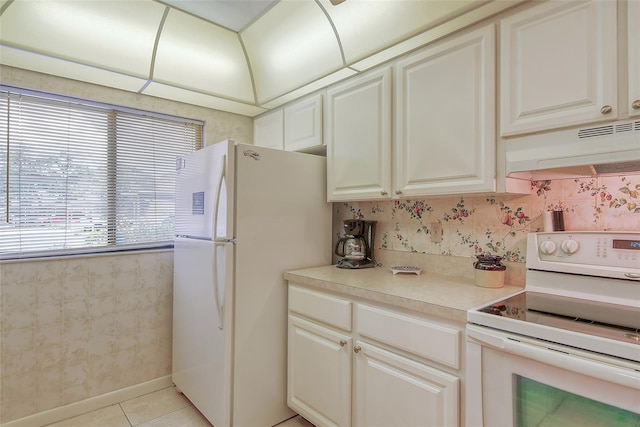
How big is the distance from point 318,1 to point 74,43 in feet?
4.47

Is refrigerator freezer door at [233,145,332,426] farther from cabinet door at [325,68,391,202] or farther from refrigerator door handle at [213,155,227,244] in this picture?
cabinet door at [325,68,391,202]

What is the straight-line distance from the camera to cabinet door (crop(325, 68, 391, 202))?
6.11 ft

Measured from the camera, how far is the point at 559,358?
3.22 feet

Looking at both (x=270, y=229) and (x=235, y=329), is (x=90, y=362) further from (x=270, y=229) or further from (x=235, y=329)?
(x=270, y=229)

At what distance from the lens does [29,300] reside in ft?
6.47

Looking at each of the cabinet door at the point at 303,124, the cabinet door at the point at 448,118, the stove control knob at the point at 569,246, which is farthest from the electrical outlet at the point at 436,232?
the cabinet door at the point at 303,124

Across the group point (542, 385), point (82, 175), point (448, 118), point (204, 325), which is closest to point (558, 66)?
point (448, 118)

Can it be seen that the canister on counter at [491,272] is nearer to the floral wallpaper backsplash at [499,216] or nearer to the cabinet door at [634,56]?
the floral wallpaper backsplash at [499,216]

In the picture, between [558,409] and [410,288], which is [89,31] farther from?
[558,409]

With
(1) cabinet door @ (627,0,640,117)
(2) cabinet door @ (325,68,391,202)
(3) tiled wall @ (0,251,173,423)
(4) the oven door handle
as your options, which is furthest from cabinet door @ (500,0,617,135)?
(3) tiled wall @ (0,251,173,423)

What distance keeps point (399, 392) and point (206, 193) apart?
144 centimetres

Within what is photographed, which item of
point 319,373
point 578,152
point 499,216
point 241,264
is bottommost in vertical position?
point 319,373

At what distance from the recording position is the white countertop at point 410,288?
131cm

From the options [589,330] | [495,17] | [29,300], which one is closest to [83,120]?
[29,300]
